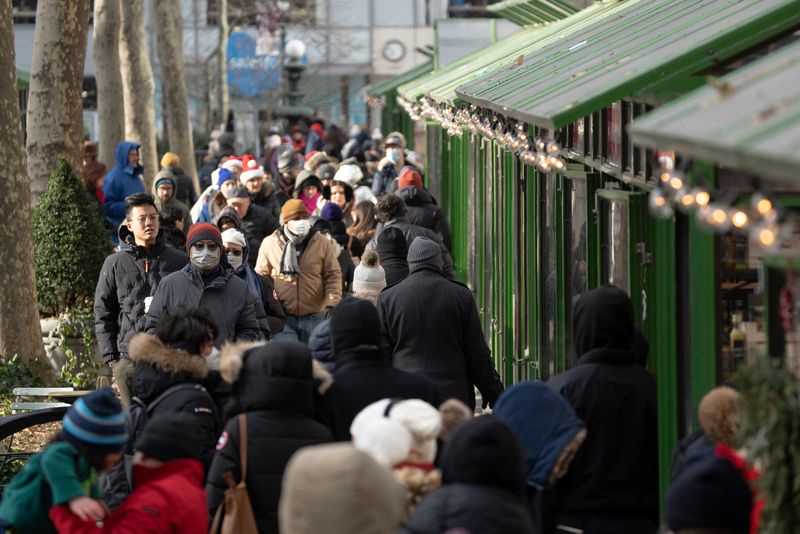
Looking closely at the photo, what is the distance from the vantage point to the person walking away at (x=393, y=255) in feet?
38.0

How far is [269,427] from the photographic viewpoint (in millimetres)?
6363

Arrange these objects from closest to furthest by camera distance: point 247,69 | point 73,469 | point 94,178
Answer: point 73,469 → point 94,178 → point 247,69

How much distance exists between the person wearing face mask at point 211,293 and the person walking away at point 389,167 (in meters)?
11.4

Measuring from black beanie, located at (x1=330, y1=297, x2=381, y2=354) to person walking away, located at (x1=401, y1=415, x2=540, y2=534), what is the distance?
1.80m

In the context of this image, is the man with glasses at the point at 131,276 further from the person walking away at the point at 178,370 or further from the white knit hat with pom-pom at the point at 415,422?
the white knit hat with pom-pom at the point at 415,422

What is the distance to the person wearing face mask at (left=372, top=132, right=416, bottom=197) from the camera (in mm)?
22328

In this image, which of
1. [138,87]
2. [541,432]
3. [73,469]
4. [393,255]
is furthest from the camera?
[138,87]

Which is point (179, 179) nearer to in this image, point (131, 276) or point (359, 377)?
point (131, 276)

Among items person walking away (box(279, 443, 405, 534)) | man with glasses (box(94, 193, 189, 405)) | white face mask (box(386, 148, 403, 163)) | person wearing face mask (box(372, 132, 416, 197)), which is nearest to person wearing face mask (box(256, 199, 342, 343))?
man with glasses (box(94, 193, 189, 405))

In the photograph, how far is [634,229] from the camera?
7.83 meters

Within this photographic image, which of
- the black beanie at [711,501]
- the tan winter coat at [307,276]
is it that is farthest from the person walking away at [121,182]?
the black beanie at [711,501]

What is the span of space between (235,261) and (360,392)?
15.4 ft

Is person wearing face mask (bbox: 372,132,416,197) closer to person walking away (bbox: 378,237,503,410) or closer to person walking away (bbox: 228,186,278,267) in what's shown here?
person walking away (bbox: 228,186,278,267)

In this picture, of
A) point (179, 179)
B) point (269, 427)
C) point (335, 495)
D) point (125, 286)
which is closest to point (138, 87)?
point (179, 179)
